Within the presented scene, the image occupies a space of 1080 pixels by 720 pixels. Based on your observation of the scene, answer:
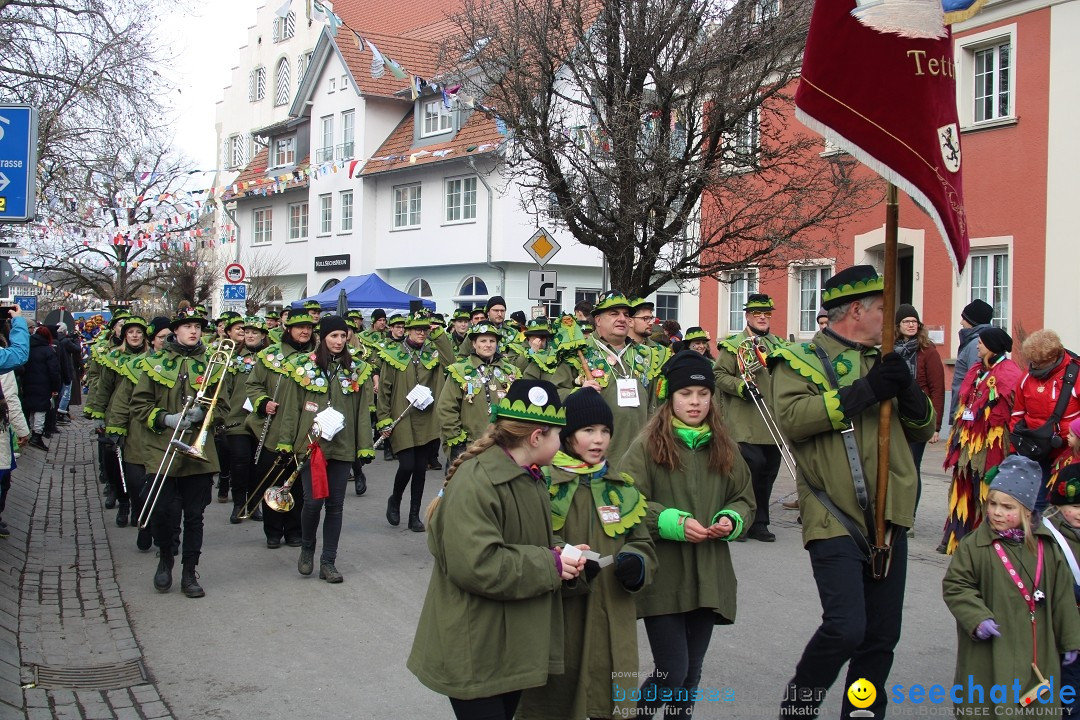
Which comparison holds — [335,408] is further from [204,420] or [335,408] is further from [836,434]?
[836,434]

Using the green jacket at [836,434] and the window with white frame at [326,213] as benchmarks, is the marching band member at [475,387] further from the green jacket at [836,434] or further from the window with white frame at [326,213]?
the window with white frame at [326,213]

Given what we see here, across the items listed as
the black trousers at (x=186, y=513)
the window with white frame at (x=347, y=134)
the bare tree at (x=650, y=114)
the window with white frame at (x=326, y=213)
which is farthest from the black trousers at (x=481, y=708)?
the window with white frame at (x=326, y=213)

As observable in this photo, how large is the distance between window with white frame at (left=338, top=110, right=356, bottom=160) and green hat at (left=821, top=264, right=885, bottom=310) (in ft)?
117

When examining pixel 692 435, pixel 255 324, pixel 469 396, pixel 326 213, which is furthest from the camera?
pixel 326 213

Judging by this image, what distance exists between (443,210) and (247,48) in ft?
66.2

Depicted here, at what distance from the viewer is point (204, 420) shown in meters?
7.80

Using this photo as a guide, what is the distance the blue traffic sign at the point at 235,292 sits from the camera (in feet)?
73.5

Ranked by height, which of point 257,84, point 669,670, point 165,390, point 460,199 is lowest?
point 669,670

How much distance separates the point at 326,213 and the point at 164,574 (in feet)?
110

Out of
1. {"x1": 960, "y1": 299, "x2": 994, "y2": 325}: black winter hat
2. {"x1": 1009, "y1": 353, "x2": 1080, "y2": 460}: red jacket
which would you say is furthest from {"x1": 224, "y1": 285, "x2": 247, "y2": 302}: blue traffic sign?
{"x1": 1009, "y1": 353, "x2": 1080, "y2": 460}: red jacket

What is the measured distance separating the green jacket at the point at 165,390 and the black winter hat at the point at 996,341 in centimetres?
589

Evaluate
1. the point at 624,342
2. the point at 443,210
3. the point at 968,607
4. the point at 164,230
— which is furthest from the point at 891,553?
the point at 164,230

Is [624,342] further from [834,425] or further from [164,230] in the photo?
[164,230]

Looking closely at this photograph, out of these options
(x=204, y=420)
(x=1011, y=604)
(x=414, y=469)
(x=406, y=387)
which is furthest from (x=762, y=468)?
(x=1011, y=604)
